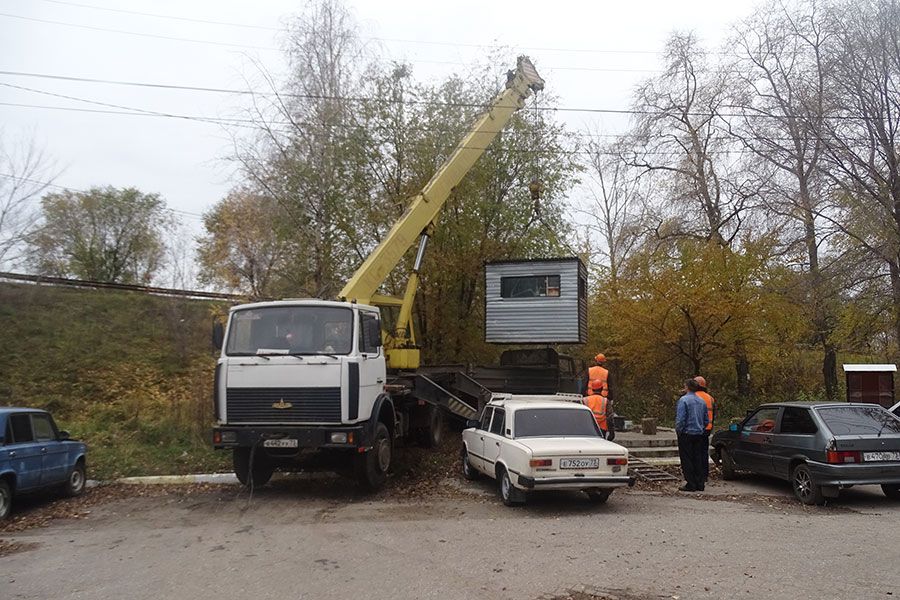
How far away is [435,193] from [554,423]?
6.74 metres

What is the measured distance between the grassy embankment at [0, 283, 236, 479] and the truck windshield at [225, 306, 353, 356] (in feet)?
13.6

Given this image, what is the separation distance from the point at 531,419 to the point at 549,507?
4.07 ft

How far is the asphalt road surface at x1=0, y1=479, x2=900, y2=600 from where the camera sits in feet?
19.7

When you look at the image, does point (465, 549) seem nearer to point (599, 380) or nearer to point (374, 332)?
point (374, 332)

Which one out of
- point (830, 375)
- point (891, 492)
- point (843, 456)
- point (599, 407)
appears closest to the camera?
point (843, 456)

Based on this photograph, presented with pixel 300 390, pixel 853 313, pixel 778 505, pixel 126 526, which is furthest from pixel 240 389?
pixel 853 313

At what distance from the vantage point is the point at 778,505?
9.88 meters

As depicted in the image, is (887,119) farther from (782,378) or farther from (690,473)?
(690,473)

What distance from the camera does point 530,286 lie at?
676 inches

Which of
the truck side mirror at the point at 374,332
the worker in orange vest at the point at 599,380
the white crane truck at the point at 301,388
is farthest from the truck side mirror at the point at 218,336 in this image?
the worker in orange vest at the point at 599,380

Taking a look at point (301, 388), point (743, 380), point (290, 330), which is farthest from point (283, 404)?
point (743, 380)

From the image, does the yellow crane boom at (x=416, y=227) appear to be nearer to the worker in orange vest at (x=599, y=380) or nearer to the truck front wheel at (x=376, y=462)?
the truck front wheel at (x=376, y=462)

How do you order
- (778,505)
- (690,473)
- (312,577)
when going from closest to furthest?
(312,577) → (778,505) → (690,473)

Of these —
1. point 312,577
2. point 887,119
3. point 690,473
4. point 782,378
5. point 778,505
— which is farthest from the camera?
point 782,378
